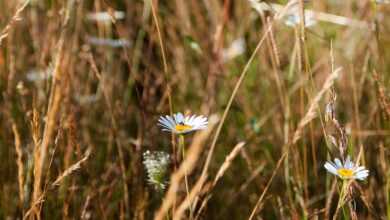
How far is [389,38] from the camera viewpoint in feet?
6.50

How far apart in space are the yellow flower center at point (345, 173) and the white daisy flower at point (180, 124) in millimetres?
204

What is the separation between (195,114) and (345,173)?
14.3 inches

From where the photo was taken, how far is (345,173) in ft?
2.73

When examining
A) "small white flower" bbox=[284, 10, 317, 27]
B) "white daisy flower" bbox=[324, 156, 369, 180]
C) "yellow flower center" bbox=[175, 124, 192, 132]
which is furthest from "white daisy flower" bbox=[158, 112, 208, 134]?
"small white flower" bbox=[284, 10, 317, 27]

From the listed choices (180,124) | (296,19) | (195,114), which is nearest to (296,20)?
(296,19)

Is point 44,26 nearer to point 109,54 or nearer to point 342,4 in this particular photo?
point 109,54

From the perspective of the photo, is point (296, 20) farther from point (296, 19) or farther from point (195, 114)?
point (195, 114)

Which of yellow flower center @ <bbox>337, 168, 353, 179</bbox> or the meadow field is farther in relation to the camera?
the meadow field

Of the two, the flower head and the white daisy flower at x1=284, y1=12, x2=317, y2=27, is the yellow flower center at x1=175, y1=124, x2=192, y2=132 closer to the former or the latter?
the flower head

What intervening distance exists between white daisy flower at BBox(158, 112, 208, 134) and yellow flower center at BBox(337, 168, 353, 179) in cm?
20

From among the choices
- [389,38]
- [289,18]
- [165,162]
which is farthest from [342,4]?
[165,162]

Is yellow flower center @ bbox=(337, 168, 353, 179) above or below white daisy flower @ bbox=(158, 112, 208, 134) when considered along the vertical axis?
below

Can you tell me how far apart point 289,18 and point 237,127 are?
428 millimetres

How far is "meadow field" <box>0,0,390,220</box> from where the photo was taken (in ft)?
3.13
